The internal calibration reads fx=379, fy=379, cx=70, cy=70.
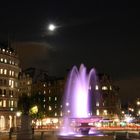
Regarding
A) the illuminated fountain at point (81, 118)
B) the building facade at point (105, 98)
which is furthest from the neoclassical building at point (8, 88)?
the building facade at point (105, 98)

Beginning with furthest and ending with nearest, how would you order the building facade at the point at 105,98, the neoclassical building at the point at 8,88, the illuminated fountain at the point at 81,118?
1. the building facade at the point at 105,98
2. the neoclassical building at the point at 8,88
3. the illuminated fountain at the point at 81,118

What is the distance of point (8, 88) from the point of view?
126 m

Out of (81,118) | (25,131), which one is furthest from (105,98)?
(81,118)

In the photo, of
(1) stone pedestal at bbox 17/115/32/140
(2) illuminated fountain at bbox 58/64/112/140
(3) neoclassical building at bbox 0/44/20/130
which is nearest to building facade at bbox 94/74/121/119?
(3) neoclassical building at bbox 0/44/20/130

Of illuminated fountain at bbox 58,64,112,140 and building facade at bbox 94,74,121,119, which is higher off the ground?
building facade at bbox 94,74,121,119

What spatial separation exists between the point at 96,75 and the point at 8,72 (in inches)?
2670

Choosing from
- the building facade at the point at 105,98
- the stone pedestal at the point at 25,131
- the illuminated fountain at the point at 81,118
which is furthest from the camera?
the building facade at the point at 105,98

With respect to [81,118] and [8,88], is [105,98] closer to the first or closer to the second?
[8,88]

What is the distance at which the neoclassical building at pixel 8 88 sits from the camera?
401ft

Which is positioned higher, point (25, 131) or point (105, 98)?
point (105, 98)

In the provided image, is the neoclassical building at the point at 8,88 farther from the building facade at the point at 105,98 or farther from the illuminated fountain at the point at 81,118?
the building facade at the point at 105,98

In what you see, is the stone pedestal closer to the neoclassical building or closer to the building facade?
the neoclassical building

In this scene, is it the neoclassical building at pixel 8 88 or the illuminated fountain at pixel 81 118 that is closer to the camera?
the illuminated fountain at pixel 81 118

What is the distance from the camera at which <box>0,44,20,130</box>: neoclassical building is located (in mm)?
122250
